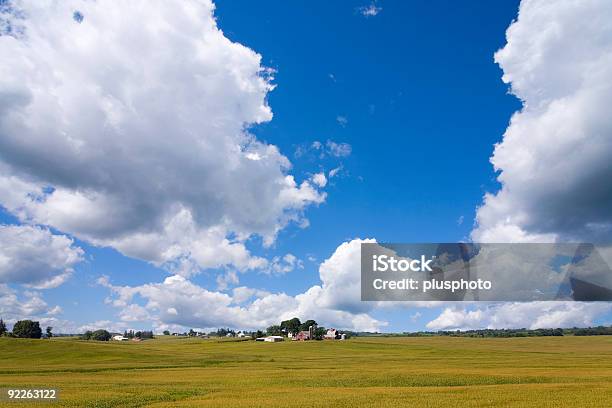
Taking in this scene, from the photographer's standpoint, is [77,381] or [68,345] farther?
[68,345]

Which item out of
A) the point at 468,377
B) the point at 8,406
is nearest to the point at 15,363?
the point at 8,406

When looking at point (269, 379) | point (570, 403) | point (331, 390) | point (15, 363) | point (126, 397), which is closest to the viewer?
point (570, 403)

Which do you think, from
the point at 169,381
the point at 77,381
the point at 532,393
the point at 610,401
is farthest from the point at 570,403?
the point at 77,381

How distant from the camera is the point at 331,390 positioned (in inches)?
1945

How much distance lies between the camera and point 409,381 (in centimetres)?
5800

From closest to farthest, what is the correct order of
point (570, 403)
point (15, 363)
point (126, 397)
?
point (570, 403)
point (126, 397)
point (15, 363)

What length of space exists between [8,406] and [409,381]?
41.0 meters

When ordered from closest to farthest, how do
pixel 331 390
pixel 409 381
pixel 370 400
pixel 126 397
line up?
pixel 370 400 < pixel 126 397 < pixel 331 390 < pixel 409 381

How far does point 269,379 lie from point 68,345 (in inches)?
3560

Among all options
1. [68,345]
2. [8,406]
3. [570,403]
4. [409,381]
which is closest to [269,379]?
[409,381]

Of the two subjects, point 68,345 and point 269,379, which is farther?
point 68,345

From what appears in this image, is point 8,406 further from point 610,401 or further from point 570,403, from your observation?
point 610,401

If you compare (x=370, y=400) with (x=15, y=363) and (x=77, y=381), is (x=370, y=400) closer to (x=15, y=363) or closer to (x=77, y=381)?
(x=77, y=381)

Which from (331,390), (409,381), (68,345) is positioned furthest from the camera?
(68,345)
